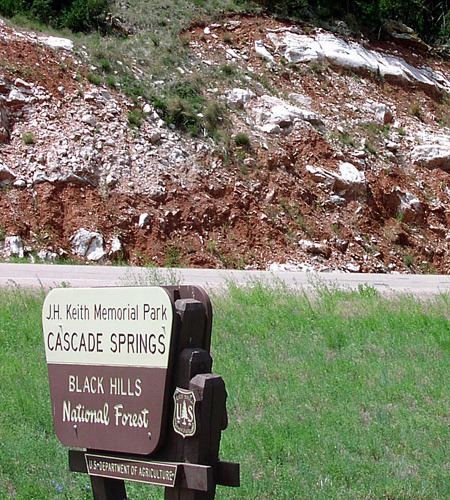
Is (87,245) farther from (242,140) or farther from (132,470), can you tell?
(132,470)

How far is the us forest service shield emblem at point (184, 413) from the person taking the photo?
3.37 metres

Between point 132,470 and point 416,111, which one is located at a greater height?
point 132,470

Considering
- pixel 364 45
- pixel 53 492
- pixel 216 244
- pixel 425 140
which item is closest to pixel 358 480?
pixel 53 492

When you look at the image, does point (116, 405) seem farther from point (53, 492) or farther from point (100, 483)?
point (53, 492)

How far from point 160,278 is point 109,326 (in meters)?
10.1

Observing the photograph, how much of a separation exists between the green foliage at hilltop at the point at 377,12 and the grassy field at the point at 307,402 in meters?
25.3

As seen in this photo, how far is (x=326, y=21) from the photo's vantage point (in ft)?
112

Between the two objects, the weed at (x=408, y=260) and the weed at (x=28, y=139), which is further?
the weed at (x=408, y=260)

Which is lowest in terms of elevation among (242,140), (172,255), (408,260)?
(408,260)

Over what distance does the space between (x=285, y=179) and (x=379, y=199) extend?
3.28m

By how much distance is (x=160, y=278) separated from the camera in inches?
540

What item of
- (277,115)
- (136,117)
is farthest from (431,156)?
(136,117)

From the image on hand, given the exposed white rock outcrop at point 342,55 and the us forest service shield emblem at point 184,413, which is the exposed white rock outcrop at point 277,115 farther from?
the us forest service shield emblem at point 184,413

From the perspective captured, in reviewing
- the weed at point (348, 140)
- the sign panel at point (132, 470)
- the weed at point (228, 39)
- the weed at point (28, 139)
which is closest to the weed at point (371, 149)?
the weed at point (348, 140)
